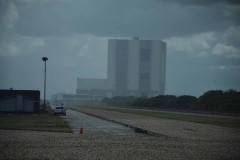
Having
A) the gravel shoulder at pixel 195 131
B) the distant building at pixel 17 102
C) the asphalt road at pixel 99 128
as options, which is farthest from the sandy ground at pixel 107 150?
the distant building at pixel 17 102

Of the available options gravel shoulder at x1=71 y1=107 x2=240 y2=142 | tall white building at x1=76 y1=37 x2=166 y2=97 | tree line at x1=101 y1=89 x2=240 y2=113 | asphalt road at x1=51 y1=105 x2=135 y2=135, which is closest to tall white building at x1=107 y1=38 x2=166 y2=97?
tall white building at x1=76 y1=37 x2=166 y2=97

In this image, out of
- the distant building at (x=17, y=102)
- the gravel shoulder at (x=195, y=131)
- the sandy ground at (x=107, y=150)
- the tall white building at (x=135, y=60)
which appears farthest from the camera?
the tall white building at (x=135, y=60)

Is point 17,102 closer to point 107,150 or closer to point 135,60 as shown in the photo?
point 107,150

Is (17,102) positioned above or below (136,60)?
below

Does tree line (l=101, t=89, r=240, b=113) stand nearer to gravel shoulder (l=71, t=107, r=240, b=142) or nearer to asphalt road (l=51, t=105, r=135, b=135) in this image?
gravel shoulder (l=71, t=107, r=240, b=142)

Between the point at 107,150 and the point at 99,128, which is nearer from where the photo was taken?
the point at 107,150

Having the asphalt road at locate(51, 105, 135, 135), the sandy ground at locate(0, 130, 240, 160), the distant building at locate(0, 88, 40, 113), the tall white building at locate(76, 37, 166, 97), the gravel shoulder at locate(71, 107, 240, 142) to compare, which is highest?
the tall white building at locate(76, 37, 166, 97)

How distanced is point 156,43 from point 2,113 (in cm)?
A: 12521

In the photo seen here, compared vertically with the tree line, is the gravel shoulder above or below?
below

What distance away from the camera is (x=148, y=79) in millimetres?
175500

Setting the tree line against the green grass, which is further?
the tree line

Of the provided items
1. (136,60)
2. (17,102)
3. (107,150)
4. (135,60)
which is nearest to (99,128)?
(107,150)

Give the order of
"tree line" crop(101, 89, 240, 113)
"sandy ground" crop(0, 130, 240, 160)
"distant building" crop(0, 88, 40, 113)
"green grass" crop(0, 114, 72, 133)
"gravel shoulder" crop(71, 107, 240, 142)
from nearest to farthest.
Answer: "sandy ground" crop(0, 130, 240, 160) → "gravel shoulder" crop(71, 107, 240, 142) → "green grass" crop(0, 114, 72, 133) → "distant building" crop(0, 88, 40, 113) → "tree line" crop(101, 89, 240, 113)

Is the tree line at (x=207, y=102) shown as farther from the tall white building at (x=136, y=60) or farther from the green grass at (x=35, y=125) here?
the green grass at (x=35, y=125)
